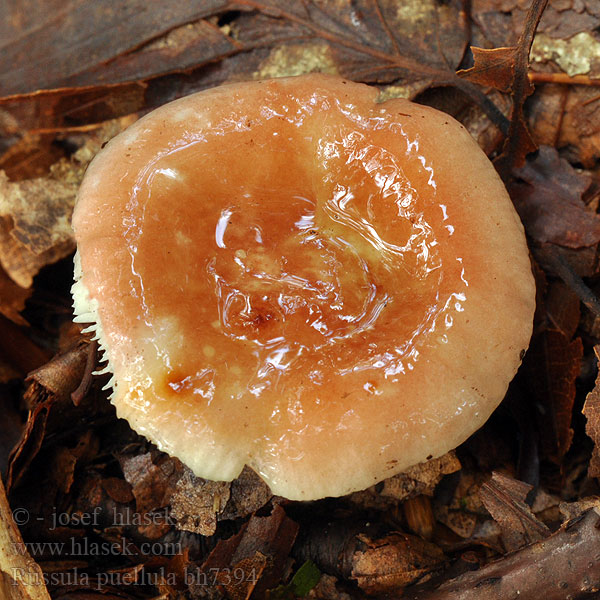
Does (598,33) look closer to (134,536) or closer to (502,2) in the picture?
(502,2)

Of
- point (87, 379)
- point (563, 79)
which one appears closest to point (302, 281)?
point (87, 379)

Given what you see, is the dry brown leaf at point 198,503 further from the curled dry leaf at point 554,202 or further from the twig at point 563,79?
the twig at point 563,79

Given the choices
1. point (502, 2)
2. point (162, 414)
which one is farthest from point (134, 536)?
point (502, 2)

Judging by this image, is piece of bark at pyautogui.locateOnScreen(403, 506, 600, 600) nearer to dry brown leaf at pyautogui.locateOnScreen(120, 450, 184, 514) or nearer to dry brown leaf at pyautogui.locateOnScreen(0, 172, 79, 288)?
dry brown leaf at pyautogui.locateOnScreen(120, 450, 184, 514)

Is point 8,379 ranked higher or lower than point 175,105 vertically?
lower

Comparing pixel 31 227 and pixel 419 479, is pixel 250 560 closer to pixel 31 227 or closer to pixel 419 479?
pixel 419 479

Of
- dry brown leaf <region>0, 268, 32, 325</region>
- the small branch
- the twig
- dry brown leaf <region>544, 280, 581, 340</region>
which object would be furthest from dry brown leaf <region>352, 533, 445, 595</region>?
the twig

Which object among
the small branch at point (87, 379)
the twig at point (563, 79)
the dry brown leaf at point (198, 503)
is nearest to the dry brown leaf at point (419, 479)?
the dry brown leaf at point (198, 503)
